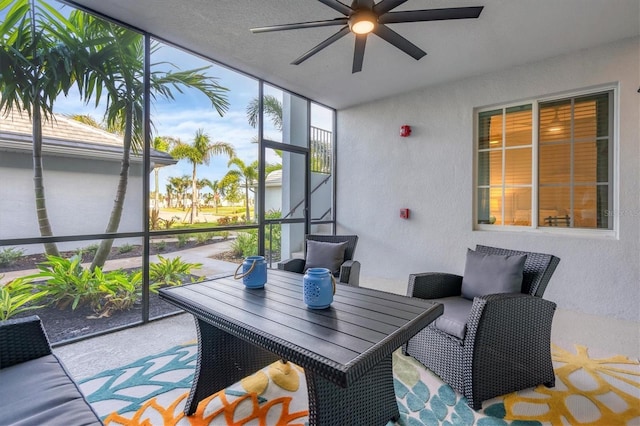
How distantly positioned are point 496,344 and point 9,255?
3.52 meters

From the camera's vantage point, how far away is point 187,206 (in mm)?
3367

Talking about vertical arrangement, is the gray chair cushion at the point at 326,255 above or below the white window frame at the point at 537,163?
below

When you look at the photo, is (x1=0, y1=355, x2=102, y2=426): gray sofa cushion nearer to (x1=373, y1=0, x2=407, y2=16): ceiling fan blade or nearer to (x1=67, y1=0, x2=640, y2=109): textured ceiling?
(x1=373, y1=0, x2=407, y2=16): ceiling fan blade

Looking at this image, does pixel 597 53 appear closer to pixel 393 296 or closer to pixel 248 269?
pixel 393 296

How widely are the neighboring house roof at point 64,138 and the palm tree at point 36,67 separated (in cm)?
4

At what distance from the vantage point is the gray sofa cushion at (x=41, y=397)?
39.6 inches

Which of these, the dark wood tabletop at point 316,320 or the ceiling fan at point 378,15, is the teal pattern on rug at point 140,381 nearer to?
the dark wood tabletop at point 316,320

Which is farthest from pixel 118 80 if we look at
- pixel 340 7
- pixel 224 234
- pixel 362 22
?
pixel 362 22

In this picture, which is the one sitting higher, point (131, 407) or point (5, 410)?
point (5, 410)

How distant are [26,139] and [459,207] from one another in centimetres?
451

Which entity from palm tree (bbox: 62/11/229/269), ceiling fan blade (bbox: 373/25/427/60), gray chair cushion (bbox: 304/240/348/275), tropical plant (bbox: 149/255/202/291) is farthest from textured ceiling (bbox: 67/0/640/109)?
tropical plant (bbox: 149/255/202/291)

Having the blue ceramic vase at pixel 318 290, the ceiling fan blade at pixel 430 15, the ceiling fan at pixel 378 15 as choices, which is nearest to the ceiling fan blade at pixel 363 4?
the ceiling fan at pixel 378 15

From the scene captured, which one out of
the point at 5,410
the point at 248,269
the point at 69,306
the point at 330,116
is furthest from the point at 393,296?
the point at 330,116

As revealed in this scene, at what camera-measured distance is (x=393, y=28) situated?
9.72 ft
